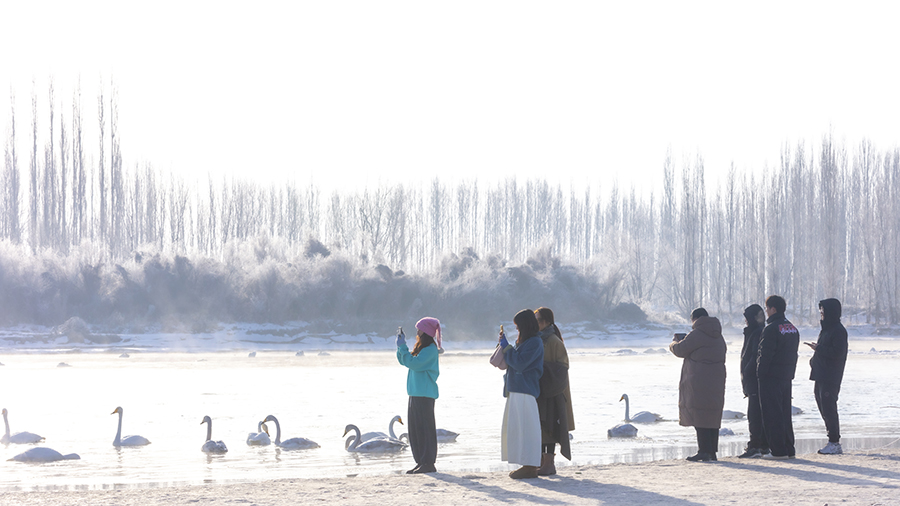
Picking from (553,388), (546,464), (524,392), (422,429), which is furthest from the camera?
(422,429)

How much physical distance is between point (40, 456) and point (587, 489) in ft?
21.3

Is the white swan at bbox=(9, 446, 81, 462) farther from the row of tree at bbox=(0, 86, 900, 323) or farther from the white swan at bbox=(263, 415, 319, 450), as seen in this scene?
the row of tree at bbox=(0, 86, 900, 323)

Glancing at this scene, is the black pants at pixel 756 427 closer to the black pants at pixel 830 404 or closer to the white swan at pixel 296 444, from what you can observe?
the black pants at pixel 830 404

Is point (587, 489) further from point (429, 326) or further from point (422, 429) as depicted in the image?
point (429, 326)

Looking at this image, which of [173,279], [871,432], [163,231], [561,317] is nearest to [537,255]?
[561,317]

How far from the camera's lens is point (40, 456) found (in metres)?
9.70

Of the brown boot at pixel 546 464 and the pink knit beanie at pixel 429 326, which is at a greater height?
the pink knit beanie at pixel 429 326

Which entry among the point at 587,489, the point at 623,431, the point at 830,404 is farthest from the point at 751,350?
the point at 623,431

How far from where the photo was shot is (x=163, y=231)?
53500 mm

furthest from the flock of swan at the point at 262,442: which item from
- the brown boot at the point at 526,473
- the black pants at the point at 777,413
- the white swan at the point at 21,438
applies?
the black pants at the point at 777,413

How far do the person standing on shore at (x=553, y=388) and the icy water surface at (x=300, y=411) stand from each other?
190 centimetres

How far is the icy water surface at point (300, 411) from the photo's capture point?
31.3 feet

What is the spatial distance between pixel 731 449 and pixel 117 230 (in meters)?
44.6

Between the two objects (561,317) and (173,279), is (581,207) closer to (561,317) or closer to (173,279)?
(561,317)
